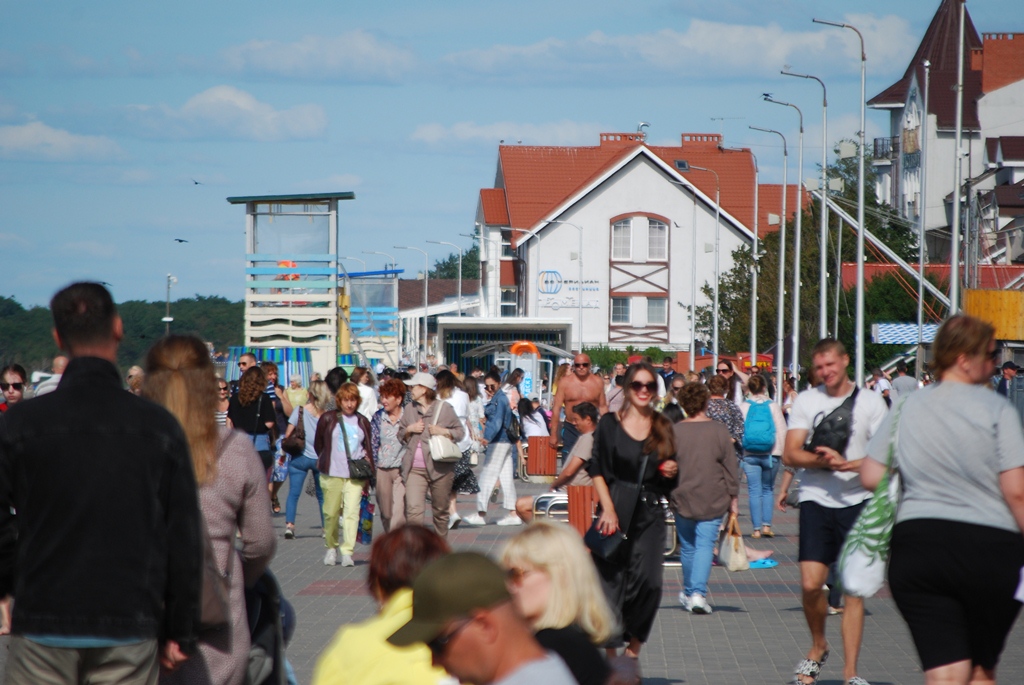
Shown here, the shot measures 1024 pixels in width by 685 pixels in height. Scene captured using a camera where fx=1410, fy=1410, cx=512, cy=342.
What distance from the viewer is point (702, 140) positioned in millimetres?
87125

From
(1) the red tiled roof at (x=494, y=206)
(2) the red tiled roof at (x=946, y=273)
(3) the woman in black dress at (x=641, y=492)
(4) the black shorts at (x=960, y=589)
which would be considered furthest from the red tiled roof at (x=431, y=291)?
(4) the black shorts at (x=960, y=589)

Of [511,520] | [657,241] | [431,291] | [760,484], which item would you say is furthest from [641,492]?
[431,291]

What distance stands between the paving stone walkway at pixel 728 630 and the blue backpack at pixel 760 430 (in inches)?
49.9

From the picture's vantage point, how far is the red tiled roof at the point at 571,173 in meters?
79.9

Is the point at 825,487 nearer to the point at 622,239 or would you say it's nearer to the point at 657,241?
the point at 622,239

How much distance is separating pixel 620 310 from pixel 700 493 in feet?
219

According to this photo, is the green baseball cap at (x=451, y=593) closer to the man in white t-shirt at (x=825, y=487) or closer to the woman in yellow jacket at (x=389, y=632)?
the woman in yellow jacket at (x=389, y=632)

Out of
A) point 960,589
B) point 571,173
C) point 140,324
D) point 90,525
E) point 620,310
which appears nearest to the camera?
point 90,525

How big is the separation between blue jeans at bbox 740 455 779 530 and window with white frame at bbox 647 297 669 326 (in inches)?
2398

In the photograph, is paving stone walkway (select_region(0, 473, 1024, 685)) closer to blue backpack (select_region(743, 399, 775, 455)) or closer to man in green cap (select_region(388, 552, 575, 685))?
blue backpack (select_region(743, 399, 775, 455))

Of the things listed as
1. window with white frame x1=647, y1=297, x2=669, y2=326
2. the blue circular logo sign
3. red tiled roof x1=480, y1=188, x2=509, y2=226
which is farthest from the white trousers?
red tiled roof x1=480, y1=188, x2=509, y2=226

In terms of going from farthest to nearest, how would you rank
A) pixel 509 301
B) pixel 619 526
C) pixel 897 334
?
pixel 509 301 < pixel 897 334 < pixel 619 526

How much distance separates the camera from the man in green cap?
2693 millimetres

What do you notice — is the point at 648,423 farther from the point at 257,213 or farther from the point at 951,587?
the point at 257,213
